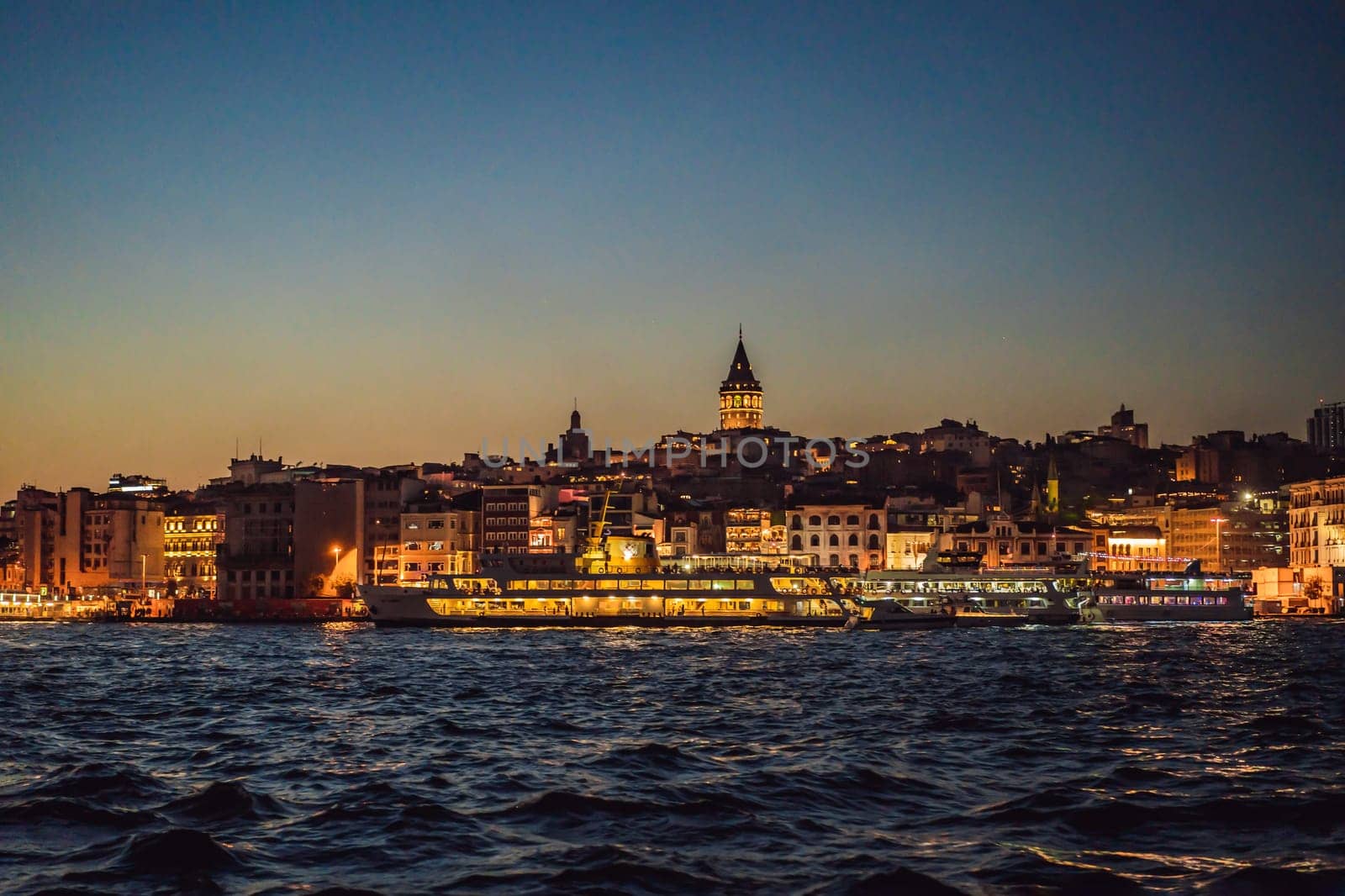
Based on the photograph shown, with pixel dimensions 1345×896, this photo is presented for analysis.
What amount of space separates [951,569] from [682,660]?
122 ft

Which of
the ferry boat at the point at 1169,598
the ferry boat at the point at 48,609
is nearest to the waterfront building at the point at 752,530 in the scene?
the ferry boat at the point at 1169,598

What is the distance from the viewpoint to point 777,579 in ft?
242

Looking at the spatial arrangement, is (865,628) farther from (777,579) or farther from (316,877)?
(316,877)

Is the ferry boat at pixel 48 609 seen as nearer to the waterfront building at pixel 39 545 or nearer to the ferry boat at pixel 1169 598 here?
the waterfront building at pixel 39 545

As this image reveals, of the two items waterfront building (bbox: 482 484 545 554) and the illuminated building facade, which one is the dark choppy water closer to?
the illuminated building facade

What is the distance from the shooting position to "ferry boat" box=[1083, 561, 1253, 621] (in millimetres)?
78750

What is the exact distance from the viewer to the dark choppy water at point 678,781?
1529 cm

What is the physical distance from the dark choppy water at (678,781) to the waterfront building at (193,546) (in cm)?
7617

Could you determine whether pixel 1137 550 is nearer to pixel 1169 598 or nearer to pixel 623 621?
pixel 1169 598

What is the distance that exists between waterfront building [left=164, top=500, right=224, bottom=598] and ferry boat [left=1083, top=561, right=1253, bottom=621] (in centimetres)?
6626

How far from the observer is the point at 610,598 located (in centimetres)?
7456

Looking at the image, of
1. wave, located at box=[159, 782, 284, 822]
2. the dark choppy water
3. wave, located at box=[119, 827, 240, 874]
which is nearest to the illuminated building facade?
the dark choppy water

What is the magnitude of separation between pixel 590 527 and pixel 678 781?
6788 cm

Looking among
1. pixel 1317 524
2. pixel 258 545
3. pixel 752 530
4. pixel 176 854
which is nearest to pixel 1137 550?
pixel 1317 524
